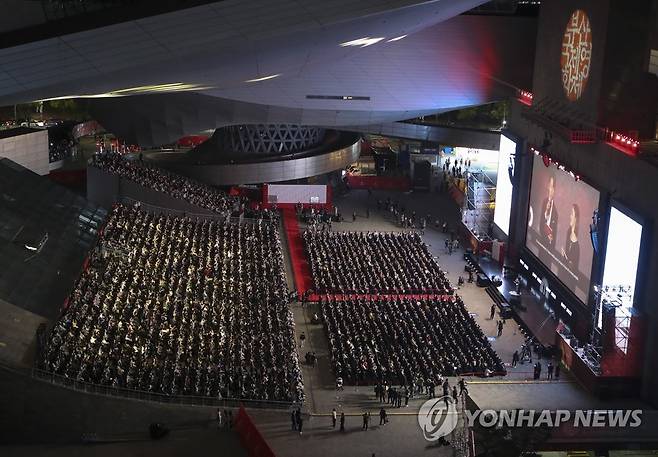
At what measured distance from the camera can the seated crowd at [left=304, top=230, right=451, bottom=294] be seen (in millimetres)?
36094

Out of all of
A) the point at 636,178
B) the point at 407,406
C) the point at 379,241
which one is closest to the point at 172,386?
the point at 407,406

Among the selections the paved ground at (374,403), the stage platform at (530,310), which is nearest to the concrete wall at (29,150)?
the paved ground at (374,403)

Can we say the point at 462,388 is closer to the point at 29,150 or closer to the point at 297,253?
the point at 297,253

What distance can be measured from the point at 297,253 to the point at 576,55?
49.8ft

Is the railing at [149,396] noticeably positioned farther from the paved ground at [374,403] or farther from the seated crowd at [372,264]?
the seated crowd at [372,264]

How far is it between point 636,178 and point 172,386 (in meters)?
16.2

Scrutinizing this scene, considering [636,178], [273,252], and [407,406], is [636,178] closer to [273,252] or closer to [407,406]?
[407,406]

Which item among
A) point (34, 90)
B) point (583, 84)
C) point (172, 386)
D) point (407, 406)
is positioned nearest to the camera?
point (34, 90)

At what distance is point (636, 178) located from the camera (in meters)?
29.0

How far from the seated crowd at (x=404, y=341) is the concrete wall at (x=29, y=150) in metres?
15.8

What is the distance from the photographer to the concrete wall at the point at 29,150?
38888mm

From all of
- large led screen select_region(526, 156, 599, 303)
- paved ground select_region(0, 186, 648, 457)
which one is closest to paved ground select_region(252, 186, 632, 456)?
paved ground select_region(0, 186, 648, 457)

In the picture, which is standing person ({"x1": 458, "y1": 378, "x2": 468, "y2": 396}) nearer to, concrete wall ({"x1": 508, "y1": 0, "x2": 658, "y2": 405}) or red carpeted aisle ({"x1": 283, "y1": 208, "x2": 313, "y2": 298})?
concrete wall ({"x1": 508, "y1": 0, "x2": 658, "y2": 405})

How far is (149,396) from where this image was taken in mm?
23938
